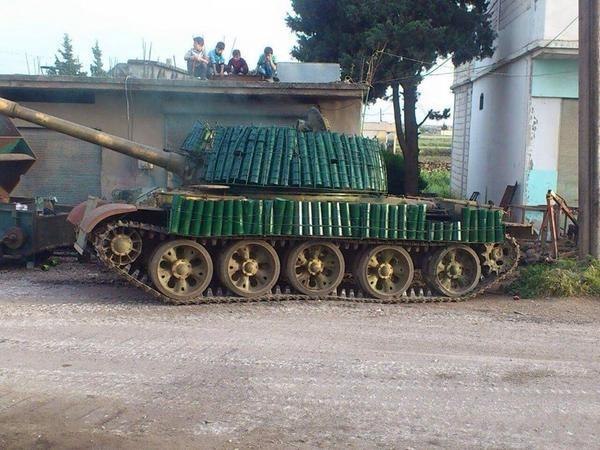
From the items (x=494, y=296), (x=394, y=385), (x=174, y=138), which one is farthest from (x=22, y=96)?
(x=394, y=385)

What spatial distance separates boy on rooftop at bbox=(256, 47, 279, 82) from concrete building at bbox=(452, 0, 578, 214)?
505cm

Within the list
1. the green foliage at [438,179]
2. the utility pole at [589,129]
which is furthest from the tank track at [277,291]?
the green foliage at [438,179]

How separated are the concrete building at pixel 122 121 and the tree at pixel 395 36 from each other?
239 centimetres

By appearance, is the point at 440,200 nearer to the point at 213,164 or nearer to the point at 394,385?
the point at 213,164

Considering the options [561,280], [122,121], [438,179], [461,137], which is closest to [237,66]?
[122,121]

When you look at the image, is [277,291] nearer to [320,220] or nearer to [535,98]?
[320,220]

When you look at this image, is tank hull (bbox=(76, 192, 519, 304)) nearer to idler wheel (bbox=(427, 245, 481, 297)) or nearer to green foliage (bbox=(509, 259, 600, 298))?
idler wheel (bbox=(427, 245, 481, 297))

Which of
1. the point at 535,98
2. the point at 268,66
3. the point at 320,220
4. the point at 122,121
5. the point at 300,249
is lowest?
the point at 300,249

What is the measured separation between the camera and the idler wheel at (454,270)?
995 centimetres

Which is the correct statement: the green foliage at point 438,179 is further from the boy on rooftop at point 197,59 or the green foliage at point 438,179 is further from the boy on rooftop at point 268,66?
the boy on rooftop at point 197,59

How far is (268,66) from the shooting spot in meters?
15.1

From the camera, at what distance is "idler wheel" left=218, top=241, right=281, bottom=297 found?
9.32 meters

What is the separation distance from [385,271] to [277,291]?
146 centimetres

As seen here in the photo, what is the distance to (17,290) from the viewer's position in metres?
9.77
